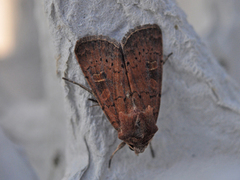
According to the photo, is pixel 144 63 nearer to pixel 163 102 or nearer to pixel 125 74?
pixel 125 74

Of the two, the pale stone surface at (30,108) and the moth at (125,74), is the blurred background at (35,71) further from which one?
the moth at (125,74)

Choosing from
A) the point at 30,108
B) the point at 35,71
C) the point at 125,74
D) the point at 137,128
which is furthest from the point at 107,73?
the point at 35,71

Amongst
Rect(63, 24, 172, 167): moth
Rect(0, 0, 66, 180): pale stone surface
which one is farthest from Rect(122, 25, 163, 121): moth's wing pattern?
Rect(0, 0, 66, 180): pale stone surface

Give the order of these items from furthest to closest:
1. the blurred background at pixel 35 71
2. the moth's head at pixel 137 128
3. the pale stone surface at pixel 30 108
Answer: the blurred background at pixel 35 71 → the pale stone surface at pixel 30 108 → the moth's head at pixel 137 128

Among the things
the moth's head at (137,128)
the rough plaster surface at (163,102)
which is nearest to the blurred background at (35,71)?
the rough plaster surface at (163,102)

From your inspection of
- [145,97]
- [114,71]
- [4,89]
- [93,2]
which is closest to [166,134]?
[145,97]

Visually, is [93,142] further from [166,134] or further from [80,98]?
[166,134]
